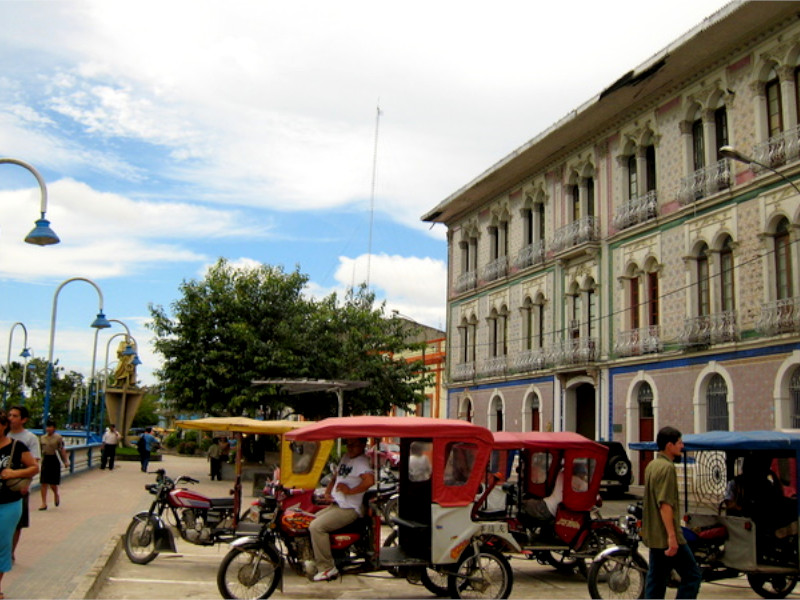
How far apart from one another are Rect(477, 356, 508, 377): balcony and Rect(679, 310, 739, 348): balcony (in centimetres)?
1162

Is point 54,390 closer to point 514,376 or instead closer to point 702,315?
point 514,376

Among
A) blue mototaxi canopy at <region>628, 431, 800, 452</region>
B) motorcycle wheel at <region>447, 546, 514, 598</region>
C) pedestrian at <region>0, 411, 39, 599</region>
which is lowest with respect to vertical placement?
motorcycle wheel at <region>447, 546, 514, 598</region>

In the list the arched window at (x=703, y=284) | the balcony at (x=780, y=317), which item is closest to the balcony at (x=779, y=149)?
the arched window at (x=703, y=284)

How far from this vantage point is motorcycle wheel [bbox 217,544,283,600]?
365 inches

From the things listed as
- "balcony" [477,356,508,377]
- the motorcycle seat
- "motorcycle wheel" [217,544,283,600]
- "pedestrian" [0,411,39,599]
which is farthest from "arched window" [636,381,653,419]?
"pedestrian" [0,411,39,599]

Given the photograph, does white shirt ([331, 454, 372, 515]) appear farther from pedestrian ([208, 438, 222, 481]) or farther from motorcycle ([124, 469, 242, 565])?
pedestrian ([208, 438, 222, 481])

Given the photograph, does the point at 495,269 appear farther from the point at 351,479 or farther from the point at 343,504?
the point at 343,504

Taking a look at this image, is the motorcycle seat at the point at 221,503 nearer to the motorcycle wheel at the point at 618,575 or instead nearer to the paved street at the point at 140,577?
the paved street at the point at 140,577

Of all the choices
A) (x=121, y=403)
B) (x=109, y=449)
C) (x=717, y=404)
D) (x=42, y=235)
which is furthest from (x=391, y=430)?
(x=121, y=403)

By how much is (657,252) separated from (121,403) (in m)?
28.7

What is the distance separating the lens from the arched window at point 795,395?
68.5ft

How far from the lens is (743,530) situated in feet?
33.2

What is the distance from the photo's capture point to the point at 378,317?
37625 millimetres

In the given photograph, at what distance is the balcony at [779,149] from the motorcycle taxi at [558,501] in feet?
41.8
